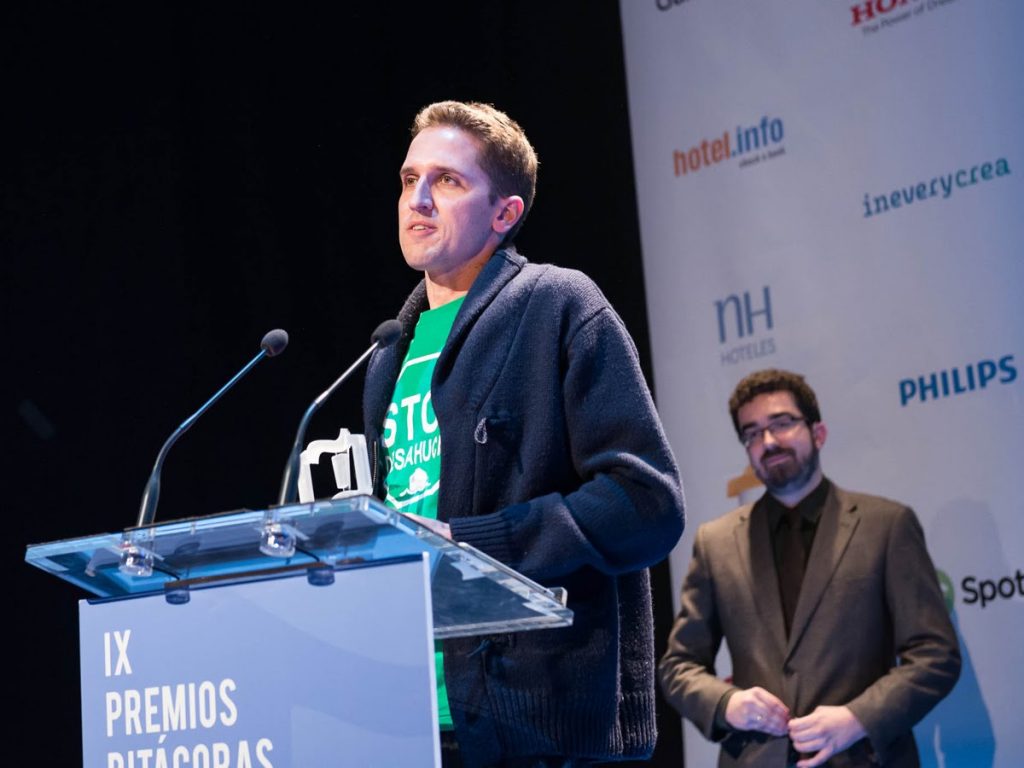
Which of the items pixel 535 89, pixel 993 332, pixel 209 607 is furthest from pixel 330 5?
pixel 209 607

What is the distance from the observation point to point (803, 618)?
3998 mm

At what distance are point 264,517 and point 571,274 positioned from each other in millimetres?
863

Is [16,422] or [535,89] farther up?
[535,89]

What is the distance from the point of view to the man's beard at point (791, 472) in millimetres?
4250

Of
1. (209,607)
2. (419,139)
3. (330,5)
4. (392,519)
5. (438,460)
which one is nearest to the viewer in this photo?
(392,519)

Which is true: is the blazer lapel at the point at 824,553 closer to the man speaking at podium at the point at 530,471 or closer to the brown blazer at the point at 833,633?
the brown blazer at the point at 833,633

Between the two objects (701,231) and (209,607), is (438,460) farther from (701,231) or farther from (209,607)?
(701,231)

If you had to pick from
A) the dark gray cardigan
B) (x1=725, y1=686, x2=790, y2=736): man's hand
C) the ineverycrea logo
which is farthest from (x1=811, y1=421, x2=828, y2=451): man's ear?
the dark gray cardigan

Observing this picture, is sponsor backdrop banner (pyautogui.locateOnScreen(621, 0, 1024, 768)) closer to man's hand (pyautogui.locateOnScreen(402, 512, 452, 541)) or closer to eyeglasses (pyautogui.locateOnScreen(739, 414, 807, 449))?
eyeglasses (pyautogui.locateOnScreen(739, 414, 807, 449))

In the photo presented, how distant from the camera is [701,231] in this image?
15.3 ft

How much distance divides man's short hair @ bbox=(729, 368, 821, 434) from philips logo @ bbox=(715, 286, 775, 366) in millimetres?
98

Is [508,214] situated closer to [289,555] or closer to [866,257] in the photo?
[289,555]

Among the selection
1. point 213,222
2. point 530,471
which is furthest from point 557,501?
point 213,222

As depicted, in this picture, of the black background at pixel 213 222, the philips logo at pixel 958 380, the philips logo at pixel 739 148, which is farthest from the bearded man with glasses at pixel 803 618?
the philips logo at pixel 739 148
